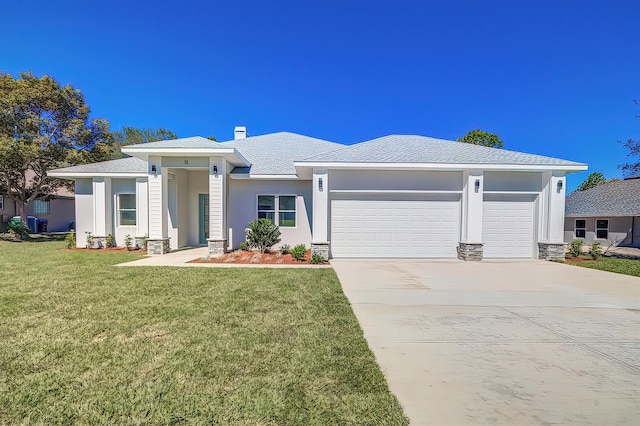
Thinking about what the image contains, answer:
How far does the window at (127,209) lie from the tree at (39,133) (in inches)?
232

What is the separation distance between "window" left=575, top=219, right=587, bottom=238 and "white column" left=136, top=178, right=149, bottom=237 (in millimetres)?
25492

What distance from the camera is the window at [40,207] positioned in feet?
76.9

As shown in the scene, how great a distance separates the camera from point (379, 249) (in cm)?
1066

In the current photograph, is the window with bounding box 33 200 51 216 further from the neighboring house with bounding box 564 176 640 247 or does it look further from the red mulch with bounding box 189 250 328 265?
the neighboring house with bounding box 564 176 640 247

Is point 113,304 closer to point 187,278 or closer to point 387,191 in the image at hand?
point 187,278

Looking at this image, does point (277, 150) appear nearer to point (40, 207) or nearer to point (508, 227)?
point (508, 227)

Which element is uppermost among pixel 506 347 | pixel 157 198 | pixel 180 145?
pixel 180 145

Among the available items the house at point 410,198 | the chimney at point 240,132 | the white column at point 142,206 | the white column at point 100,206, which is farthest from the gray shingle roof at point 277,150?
the white column at point 100,206

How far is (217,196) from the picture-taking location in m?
10.7

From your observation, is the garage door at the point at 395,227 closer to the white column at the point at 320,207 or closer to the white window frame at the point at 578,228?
the white column at the point at 320,207

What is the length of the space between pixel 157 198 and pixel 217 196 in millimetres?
2311

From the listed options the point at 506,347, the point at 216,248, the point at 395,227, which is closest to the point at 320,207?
the point at 395,227

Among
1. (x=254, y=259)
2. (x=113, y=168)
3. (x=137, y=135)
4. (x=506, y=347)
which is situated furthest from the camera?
(x=137, y=135)

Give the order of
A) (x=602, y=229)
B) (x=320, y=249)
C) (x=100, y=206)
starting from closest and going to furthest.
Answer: (x=320, y=249) → (x=100, y=206) → (x=602, y=229)
